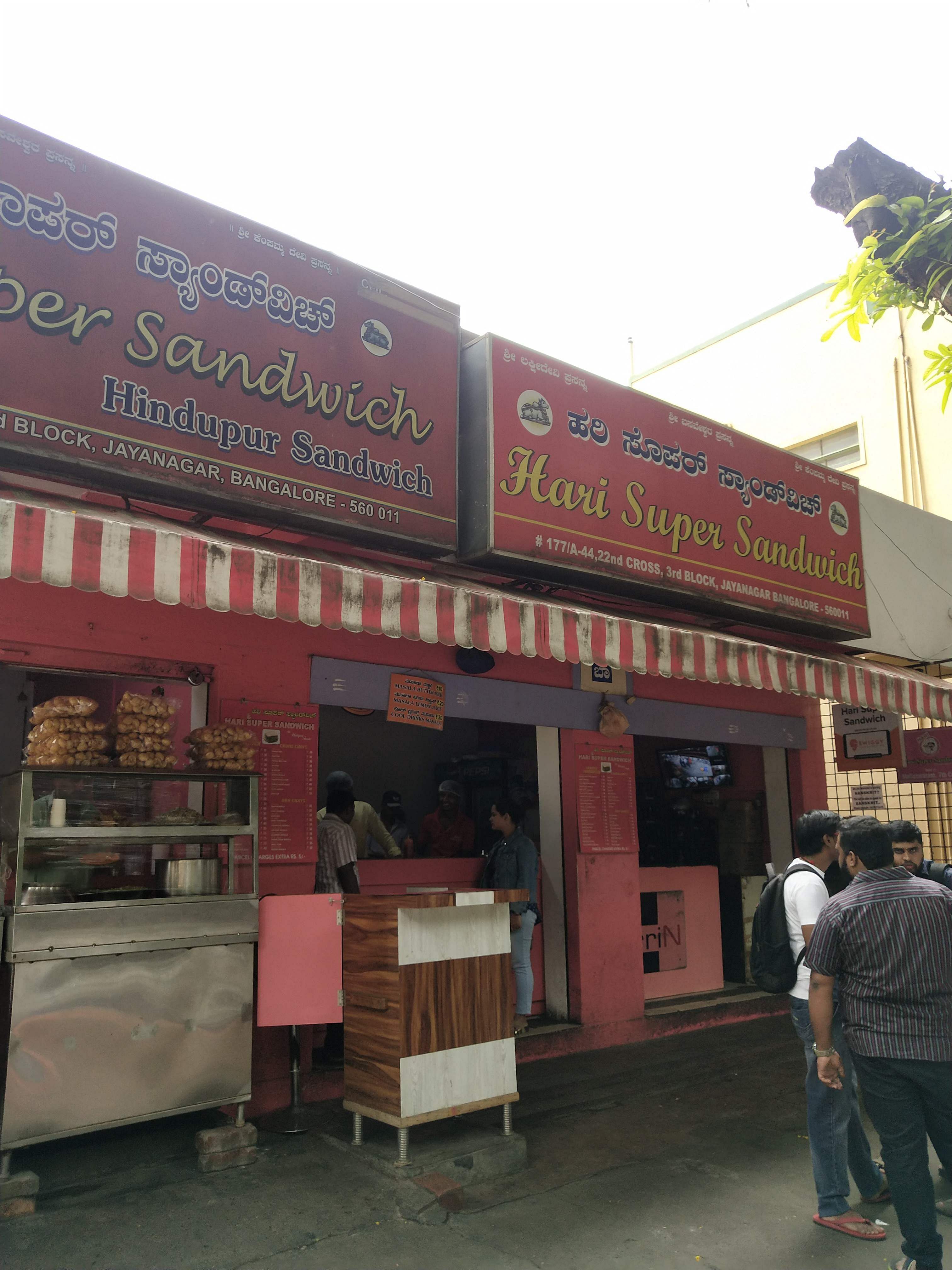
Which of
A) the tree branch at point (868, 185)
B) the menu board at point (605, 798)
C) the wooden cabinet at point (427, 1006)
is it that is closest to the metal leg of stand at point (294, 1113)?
the wooden cabinet at point (427, 1006)

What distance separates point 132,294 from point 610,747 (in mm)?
5032

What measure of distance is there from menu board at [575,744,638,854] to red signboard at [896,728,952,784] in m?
3.30

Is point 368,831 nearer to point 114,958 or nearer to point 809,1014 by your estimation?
point 114,958

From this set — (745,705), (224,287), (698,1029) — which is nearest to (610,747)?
(745,705)

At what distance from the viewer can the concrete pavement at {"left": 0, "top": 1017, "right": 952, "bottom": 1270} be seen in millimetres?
3652

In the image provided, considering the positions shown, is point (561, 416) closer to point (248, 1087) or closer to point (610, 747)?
point (610, 747)

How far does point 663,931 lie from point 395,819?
286 centimetres

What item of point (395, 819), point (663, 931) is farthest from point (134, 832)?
point (663, 931)

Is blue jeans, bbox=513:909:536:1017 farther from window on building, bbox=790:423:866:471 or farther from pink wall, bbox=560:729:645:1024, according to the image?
window on building, bbox=790:423:866:471

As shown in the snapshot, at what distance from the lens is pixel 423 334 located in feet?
21.3

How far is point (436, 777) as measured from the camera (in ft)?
37.9

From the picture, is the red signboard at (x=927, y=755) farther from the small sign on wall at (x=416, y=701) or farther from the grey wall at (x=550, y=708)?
the small sign on wall at (x=416, y=701)

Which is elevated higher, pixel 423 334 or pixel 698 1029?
pixel 423 334

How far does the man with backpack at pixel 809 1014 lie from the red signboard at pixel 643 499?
2.98 meters
